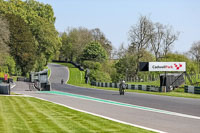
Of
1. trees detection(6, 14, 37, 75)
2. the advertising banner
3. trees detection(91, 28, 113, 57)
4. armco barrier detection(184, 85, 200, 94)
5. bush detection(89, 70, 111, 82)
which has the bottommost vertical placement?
armco barrier detection(184, 85, 200, 94)

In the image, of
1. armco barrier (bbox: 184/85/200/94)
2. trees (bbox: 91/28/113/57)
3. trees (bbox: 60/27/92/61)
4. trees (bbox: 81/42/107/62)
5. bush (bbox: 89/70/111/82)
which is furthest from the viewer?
trees (bbox: 91/28/113/57)

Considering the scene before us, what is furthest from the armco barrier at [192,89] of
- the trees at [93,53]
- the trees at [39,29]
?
the trees at [93,53]

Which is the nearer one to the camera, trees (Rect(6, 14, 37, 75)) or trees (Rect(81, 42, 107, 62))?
trees (Rect(6, 14, 37, 75))

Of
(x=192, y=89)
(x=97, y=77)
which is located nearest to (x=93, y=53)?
(x=97, y=77)

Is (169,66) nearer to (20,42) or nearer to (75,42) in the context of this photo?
(20,42)

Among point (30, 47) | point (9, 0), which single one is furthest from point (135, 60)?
point (9, 0)

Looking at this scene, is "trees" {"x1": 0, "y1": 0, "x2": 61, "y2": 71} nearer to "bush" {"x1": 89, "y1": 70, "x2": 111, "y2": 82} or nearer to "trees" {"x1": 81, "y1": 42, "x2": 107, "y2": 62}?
"bush" {"x1": 89, "y1": 70, "x2": 111, "y2": 82}

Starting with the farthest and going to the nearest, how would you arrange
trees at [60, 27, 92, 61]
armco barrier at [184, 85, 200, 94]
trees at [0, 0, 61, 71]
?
trees at [60, 27, 92, 61]
trees at [0, 0, 61, 71]
armco barrier at [184, 85, 200, 94]

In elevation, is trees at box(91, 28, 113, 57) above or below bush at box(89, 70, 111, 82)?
above

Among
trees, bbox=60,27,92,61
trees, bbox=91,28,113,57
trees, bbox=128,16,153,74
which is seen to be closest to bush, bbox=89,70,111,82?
trees, bbox=128,16,153,74

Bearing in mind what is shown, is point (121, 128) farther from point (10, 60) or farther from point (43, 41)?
point (43, 41)

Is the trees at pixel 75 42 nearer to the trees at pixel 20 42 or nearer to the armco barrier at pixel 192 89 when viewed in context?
the trees at pixel 20 42

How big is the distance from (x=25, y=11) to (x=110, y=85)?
4513 centimetres

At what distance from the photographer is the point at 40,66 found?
92625 millimetres
